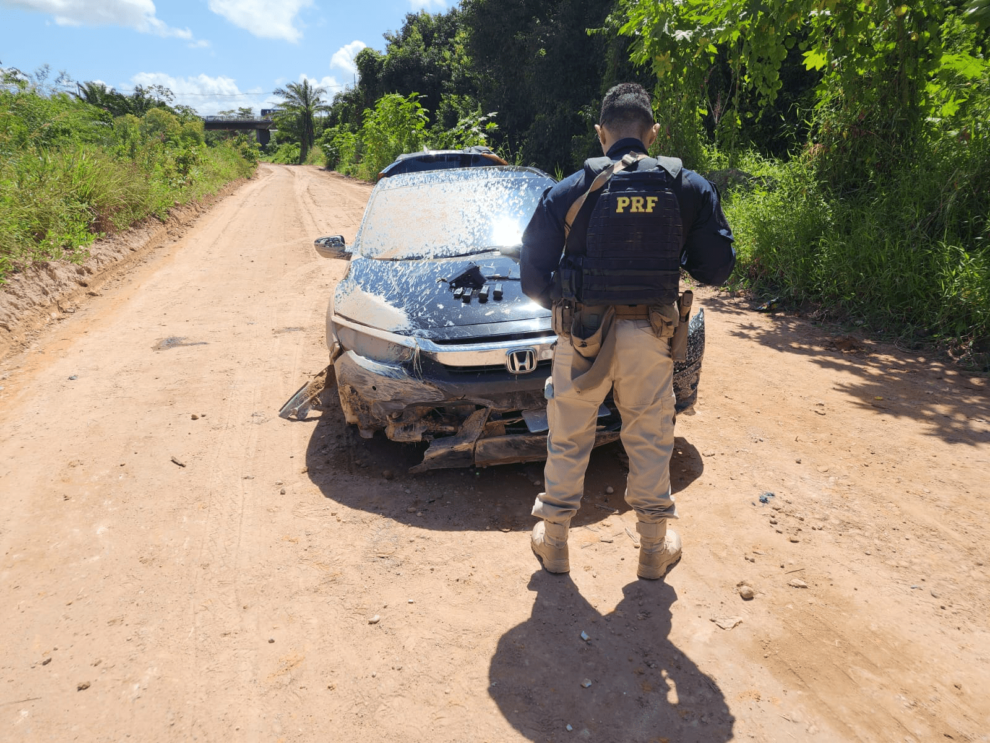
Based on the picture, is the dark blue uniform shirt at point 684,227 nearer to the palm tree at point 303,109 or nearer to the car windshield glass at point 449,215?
the car windshield glass at point 449,215

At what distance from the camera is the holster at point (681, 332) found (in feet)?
7.95

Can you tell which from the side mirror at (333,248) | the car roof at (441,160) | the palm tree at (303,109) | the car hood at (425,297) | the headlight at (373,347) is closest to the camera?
the headlight at (373,347)

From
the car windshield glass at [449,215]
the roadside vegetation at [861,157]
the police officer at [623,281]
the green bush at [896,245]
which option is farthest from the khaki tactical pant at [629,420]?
the green bush at [896,245]

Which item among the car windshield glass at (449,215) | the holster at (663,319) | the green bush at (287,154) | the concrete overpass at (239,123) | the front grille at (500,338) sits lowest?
the front grille at (500,338)

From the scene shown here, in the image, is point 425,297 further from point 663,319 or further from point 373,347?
point 663,319

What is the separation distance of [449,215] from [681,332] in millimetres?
2488

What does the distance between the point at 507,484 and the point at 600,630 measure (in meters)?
1.20

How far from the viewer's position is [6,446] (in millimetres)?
4043

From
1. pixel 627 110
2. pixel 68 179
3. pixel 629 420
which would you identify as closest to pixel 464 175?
pixel 627 110

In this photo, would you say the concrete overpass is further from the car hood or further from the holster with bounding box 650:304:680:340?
the holster with bounding box 650:304:680:340

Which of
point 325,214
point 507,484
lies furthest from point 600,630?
point 325,214

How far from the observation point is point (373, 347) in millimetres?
3469

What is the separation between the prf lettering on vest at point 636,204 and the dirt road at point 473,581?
4.99 feet

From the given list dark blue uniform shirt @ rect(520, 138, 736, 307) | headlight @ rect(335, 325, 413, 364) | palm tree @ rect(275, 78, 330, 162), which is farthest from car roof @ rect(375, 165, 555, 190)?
palm tree @ rect(275, 78, 330, 162)
